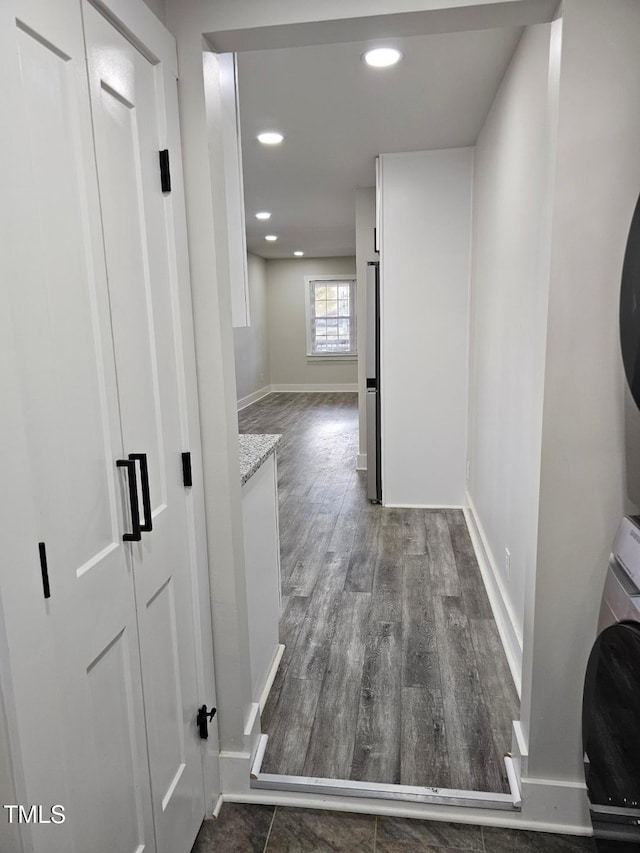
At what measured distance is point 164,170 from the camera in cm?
137

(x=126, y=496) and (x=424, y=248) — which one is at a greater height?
(x=424, y=248)

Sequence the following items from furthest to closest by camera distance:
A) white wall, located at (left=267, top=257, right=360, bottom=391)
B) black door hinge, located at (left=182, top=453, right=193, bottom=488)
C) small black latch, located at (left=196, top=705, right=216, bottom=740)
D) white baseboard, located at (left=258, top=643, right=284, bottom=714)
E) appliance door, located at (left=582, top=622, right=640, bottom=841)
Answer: white wall, located at (left=267, top=257, right=360, bottom=391) → white baseboard, located at (left=258, top=643, right=284, bottom=714) → small black latch, located at (left=196, top=705, right=216, bottom=740) → black door hinge, located at (left=182, top=453, right=193, bottom=488) → appliance door, located at (left=582, top=622, right=640, bottom=841)

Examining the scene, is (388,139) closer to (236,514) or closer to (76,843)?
(236,514)

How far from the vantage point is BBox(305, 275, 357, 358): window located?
35.1 feet

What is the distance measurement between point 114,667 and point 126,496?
350 millimetres

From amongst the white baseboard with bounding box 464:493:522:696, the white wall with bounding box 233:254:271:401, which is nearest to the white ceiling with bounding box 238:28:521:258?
the white baseboard with bounding box 464:493:522:696

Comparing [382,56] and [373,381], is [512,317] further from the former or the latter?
[373,381]

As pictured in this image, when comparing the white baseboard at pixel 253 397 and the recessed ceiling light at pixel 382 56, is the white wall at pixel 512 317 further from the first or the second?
the white baseboard at pixel 253 397

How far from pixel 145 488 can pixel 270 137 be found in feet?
9.47

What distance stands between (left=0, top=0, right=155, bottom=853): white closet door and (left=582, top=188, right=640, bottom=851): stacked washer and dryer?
1.03 m

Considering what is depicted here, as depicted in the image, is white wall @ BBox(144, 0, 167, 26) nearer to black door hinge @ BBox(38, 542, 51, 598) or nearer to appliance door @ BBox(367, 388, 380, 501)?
black door hinge @ BBox(38, 542, 51, 598)

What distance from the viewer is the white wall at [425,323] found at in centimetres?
383

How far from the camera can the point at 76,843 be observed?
1.02 m

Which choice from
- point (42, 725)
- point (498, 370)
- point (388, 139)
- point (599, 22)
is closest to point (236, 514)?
point (42, 725)
